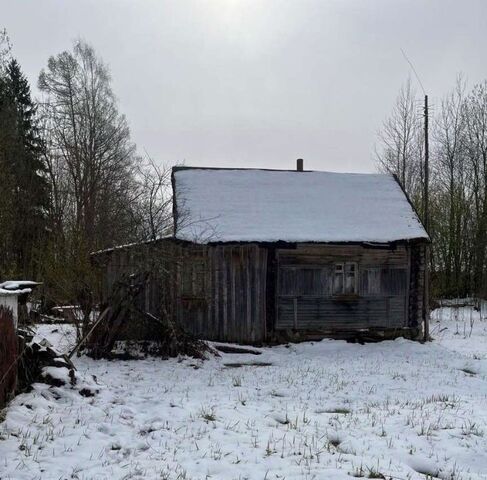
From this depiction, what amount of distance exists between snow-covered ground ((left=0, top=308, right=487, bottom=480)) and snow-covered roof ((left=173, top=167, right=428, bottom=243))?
4.18 metres

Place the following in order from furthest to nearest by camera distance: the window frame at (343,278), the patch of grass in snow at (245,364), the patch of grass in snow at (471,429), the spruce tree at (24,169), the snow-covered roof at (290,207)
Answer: the spruce tree at (24,169) → the window frame at (343,278) → the snow-covered roof at (290,207) → the patch of grass in snow at (245,364) → the patch of grass in snow at (471,429)

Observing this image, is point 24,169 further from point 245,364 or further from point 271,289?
point 245,364

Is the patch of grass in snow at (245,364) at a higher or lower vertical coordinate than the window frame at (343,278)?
lower

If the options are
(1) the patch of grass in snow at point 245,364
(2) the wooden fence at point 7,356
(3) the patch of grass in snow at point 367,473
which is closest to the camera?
(3) the patch of grass in snow at point 367,473

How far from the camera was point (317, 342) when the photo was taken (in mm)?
14242

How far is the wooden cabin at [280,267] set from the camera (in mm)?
13773

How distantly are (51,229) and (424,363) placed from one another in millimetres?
19126

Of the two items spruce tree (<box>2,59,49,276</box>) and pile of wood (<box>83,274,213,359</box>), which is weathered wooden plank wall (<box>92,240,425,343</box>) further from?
spruce tree (<box>2,59,49,276</box>)

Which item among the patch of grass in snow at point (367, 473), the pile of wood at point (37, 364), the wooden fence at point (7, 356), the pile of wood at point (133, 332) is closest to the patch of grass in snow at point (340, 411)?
the patch of grass in snow at point (367, 473)

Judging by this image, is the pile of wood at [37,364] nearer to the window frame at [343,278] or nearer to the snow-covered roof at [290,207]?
the snow-covered roof at [290,207]

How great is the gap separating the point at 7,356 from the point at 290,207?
10.4 meters

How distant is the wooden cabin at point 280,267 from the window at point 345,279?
28 millimetres

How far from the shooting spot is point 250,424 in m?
6.61

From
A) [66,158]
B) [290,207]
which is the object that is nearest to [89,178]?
[66,158]
